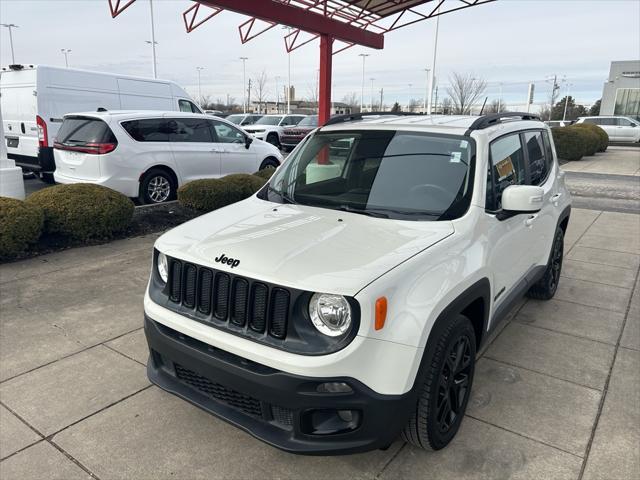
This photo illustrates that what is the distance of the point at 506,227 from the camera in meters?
3.27

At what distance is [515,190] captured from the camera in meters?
3.02

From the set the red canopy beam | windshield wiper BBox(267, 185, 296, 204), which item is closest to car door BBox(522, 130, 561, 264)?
windshield wiper BBox(267, 185, 296, 204)

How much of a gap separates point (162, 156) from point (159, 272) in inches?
244

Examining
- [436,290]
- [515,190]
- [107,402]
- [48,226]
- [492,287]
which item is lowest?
[107,402]

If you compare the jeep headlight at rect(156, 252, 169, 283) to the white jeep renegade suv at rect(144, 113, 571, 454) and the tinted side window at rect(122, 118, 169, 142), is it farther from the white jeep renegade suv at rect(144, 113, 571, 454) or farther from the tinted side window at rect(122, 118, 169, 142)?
the tinted side window at rect(122, 118, 169, 142)

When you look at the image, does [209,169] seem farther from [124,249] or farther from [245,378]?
[245,378]

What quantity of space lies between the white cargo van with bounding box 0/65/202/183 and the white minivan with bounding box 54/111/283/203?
1.95 metres

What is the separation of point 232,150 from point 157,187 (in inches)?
69.9

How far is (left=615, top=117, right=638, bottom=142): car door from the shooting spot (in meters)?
29.8

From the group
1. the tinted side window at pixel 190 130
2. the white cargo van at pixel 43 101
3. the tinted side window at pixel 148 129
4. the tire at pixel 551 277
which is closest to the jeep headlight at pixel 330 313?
the tire at pixel 551 277

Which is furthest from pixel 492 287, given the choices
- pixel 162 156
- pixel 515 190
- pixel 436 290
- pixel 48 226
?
pixel 162 156

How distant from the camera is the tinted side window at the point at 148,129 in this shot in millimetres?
8312

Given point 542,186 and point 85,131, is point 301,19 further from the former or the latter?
point 542,186

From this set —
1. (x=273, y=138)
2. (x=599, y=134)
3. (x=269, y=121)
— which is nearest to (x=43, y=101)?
(x=273, y=138)
